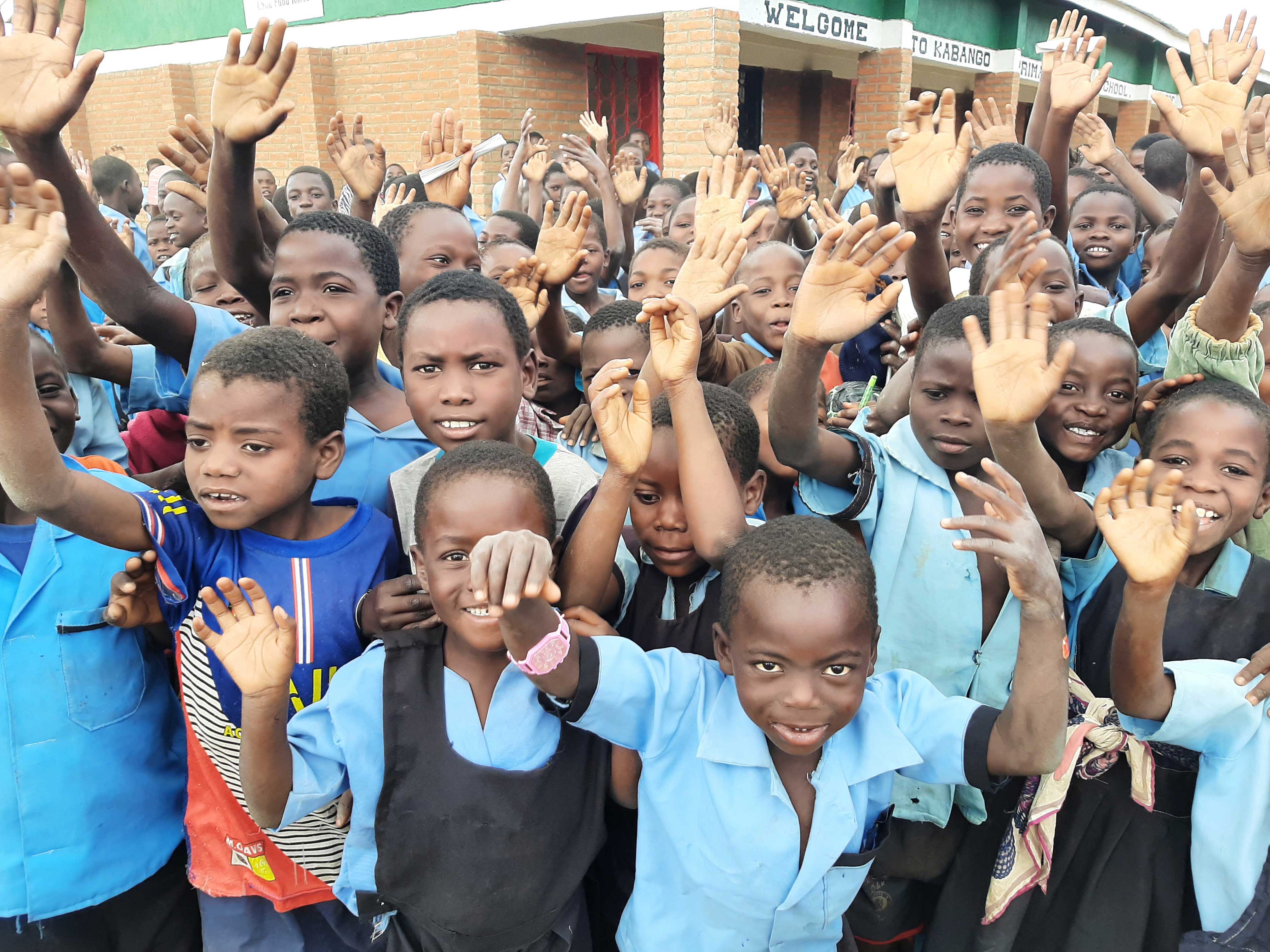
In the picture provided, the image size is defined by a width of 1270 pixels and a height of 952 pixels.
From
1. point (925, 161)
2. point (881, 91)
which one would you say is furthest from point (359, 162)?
point (881, 91)

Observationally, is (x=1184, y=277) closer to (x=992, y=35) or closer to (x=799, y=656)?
(x=799, y=656)

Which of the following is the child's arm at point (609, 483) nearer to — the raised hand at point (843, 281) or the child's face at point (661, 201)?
the raised hand at point (843, 281)

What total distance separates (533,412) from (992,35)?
12534 mm

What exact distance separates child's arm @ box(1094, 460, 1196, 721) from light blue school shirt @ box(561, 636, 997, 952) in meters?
0.26

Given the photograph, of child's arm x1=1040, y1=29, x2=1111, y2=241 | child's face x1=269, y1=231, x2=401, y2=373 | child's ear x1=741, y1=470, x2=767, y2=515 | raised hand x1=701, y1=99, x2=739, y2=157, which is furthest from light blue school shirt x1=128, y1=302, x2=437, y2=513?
raised hand x1=701, y1=99, x2=739, y2=157

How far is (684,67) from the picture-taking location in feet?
25.7

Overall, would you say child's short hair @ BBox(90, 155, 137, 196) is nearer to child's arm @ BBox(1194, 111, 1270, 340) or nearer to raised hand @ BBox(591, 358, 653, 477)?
raised hand @ BBox(591, 358, 653, 477)

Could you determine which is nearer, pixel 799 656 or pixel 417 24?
pixel 799 656

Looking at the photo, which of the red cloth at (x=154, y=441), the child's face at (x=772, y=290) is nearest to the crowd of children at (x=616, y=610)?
the red cloth at (x=154, y=441)

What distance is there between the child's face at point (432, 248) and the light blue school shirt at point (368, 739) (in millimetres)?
1575

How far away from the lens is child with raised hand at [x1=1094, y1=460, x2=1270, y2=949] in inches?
56.6

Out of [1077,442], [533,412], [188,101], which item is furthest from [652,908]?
[188,101]

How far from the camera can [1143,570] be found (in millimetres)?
1424

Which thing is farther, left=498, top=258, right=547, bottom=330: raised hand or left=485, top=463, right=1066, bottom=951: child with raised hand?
left=498, top=258, right=547, bottom=330: raised hand
